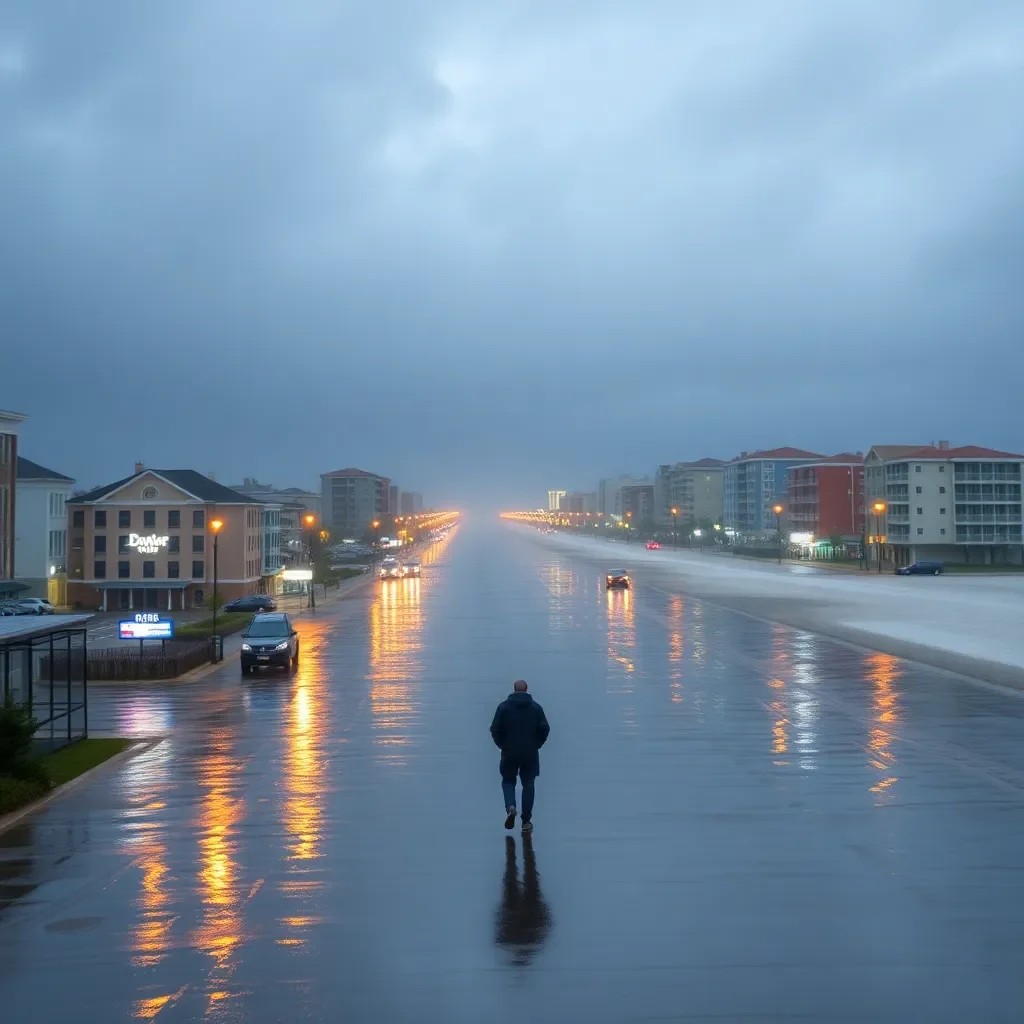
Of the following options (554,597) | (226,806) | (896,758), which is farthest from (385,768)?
(554,597)

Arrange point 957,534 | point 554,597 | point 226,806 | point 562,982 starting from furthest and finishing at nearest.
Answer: point 957,534 → point 554,597 → point 226,806 → point 562,982

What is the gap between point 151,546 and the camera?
80.4 m

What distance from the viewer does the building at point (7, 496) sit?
67.6m

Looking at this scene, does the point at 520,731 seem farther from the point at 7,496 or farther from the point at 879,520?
the point at 879,520

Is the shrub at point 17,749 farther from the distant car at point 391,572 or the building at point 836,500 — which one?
the building at point 836,500

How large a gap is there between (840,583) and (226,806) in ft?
240

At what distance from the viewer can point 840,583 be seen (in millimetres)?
83812

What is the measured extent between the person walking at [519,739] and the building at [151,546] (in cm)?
6945

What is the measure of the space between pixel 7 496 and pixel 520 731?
204 feet

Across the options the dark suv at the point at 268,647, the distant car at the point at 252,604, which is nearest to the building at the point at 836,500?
the distant car at the point at 252,604

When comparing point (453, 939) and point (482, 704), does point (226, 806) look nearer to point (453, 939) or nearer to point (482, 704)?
point (453, 939)

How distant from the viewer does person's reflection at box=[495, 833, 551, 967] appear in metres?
10.2

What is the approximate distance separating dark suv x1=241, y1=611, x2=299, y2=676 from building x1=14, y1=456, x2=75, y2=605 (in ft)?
162

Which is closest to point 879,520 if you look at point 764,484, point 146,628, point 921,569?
point 921,569
